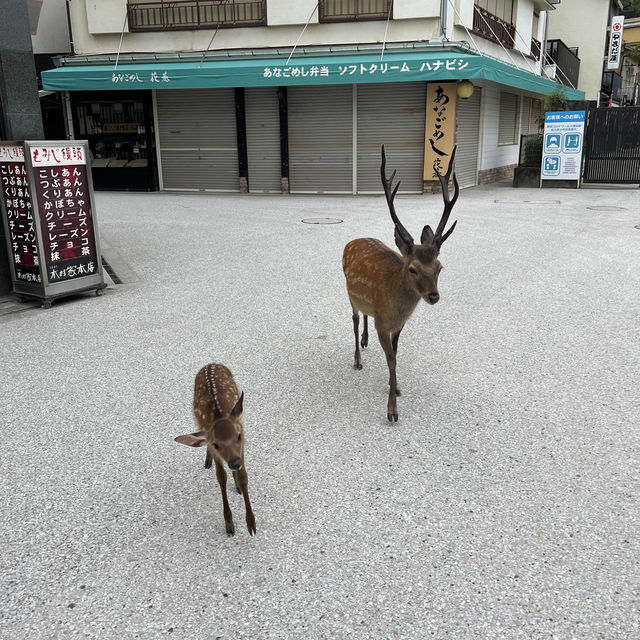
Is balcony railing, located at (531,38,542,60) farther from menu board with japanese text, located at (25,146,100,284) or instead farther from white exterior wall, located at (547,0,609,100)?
menu board with japanese text, located at (25,146,100,284)

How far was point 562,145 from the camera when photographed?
1844cm

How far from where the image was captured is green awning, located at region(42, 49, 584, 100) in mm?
15664

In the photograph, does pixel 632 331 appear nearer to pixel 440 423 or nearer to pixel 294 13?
pixel 440 423

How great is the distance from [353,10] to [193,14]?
478cm

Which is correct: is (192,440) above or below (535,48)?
below

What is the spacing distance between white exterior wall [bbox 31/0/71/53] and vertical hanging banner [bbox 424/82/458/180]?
1194 centimetres

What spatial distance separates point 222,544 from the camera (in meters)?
3.18

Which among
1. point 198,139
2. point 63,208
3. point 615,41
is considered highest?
point 615,41

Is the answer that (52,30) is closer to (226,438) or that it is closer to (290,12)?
(290,12)

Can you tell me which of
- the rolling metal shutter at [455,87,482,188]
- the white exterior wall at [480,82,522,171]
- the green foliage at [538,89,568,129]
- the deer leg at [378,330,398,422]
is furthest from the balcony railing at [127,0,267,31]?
the deer leg at [378,330,398,422]

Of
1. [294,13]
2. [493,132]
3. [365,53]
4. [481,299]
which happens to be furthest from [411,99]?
[481,299]

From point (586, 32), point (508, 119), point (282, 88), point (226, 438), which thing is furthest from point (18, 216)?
point (586, 32)

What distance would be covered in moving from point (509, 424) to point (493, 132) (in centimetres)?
1974

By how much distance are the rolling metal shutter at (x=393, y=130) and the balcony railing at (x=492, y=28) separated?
2.98 metres
